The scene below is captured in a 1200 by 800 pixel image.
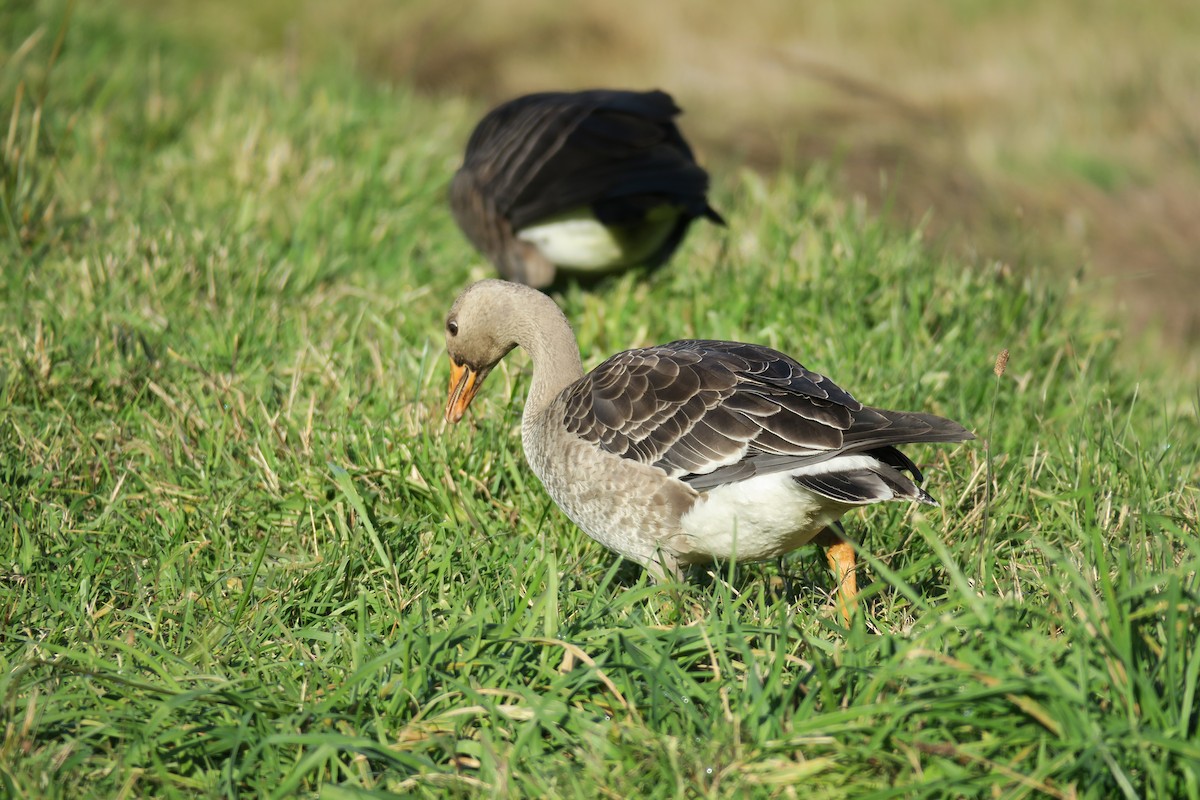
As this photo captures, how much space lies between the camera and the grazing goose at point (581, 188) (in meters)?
5.92

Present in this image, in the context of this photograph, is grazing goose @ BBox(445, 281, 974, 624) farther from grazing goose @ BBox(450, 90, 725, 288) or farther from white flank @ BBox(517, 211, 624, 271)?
white flank @ BBox(517, 211, 624, 271)

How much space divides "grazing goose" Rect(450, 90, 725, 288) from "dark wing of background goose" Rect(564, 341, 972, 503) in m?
2.08

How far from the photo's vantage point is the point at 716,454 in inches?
139

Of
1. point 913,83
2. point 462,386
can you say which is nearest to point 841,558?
point 462,386

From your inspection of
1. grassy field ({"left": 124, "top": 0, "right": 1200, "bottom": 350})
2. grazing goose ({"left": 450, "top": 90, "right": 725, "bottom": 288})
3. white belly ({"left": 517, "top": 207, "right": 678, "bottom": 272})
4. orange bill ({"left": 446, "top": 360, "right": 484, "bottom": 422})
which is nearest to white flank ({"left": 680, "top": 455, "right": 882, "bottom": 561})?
orange bill ({"left": 446, "top": 360, "right": 484, "bottom": 422})

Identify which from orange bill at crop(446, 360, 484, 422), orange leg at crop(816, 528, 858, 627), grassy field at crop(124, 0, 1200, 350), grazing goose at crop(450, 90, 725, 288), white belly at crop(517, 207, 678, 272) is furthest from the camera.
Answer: grassy field at crop(124, 0, 1200, 350)

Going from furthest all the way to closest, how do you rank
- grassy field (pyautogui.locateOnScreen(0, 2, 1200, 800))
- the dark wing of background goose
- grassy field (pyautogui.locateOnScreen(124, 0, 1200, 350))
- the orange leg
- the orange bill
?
grassy field (pyautogui.locateOnScreen(124, 0, 1200, 350)) < the orange bill < the orange leg < the dark wing of background goose < grassy field (pyautogui.locateOnScreen(0, 2, 1200, 800))

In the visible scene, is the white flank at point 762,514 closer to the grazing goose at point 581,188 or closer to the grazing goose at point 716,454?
the grazing goose at point 716,454

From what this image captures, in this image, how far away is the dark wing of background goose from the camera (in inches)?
131

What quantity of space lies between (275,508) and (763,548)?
1.75 metres

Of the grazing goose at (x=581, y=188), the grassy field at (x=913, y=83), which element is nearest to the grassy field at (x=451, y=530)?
the grazing goose at (x=581, y=188)

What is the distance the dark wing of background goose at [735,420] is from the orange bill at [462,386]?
617 mm

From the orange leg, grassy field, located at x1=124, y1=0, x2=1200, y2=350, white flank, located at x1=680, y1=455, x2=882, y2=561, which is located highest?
white flank, located at x1=680, y1=455, x2=882, y2=561

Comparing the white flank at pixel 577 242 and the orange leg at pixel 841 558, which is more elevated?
the orange leg at pixel 841 558
